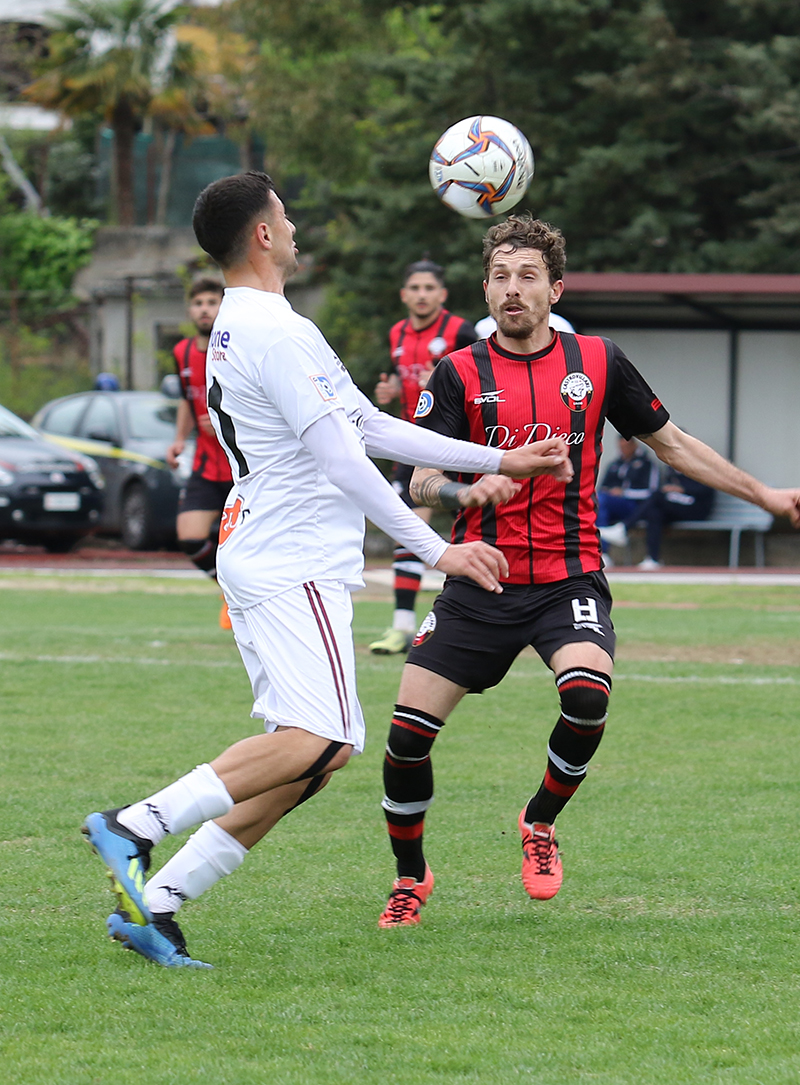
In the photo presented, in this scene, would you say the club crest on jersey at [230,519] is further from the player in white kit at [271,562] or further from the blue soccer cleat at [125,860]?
the blue soccer cleat at [125,860]

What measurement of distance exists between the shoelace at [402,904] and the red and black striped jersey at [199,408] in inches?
236

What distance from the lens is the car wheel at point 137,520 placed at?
783 inches

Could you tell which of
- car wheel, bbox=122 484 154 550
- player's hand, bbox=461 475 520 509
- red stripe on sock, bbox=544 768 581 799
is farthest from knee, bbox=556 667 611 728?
car wheel, bbox=122 484 154 550

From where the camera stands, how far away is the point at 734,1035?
3539 millimetres

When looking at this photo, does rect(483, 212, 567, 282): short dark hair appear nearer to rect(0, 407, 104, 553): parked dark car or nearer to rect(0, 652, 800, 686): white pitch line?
rect(0, 652, 800, 686): white pitch line

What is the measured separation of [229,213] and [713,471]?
187cm

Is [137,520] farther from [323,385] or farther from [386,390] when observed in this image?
[323,385]

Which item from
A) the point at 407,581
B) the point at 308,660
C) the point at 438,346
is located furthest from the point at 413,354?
the point at 308,660

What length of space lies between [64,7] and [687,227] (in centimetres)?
1756

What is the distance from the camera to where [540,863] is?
15.8ft

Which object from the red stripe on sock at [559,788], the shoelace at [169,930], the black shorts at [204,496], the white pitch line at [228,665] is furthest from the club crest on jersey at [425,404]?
the black shorts at [204,496]

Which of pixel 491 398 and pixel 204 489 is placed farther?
pixel 204 489

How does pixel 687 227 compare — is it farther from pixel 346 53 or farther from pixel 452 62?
pixel 346 53

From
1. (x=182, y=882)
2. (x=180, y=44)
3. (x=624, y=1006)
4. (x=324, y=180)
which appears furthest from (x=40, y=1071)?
(x=180, y=44)
